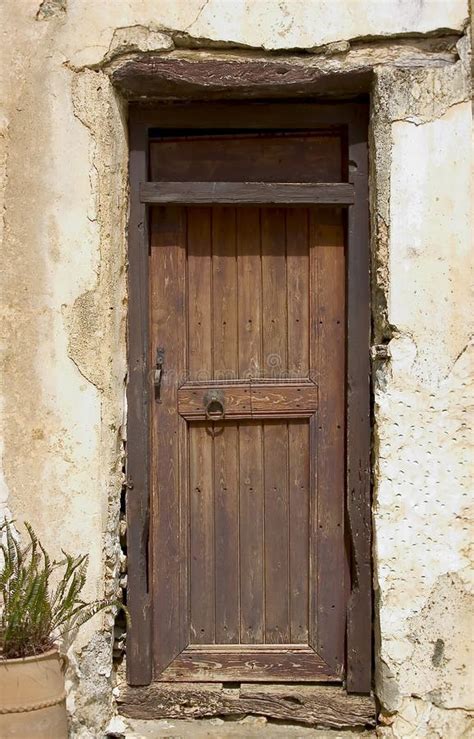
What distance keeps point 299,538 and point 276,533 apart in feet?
0.30

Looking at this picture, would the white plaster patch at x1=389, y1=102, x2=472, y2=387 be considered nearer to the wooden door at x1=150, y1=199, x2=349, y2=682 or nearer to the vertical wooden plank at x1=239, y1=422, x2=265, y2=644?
A: the wooden door at x1=150, y1=199, x2=349, y2=682

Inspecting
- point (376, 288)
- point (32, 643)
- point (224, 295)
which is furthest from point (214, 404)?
point (32, 643)

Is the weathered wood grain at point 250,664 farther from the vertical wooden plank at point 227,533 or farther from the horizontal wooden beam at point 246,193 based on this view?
the horizontal wooden beam at point 246,193

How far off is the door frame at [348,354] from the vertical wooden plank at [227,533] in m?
0.28

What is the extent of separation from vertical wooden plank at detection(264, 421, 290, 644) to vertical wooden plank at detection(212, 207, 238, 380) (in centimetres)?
30

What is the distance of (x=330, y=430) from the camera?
3559mm

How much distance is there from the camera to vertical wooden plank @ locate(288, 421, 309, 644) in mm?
3570

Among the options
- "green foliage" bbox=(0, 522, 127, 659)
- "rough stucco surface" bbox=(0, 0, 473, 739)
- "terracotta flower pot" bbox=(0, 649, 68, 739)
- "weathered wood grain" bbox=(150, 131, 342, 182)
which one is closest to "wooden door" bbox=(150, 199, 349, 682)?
"weathered wood grain" bbox=(150, 131, 342, 182)

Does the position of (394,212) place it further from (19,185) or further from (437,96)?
(19,185)

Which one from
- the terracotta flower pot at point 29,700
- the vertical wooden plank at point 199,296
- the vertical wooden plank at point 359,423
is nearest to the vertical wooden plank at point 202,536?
the vertical wooden plank at point 199,296

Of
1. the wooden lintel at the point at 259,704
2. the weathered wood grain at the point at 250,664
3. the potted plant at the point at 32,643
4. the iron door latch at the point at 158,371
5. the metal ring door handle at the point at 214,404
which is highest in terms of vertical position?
the iron door latch at the point at 158,371

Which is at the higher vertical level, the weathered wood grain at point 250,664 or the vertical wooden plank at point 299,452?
the vertical wooden plank at point 299,452

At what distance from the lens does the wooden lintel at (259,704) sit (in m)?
3.43

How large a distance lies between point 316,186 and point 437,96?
546 mm
